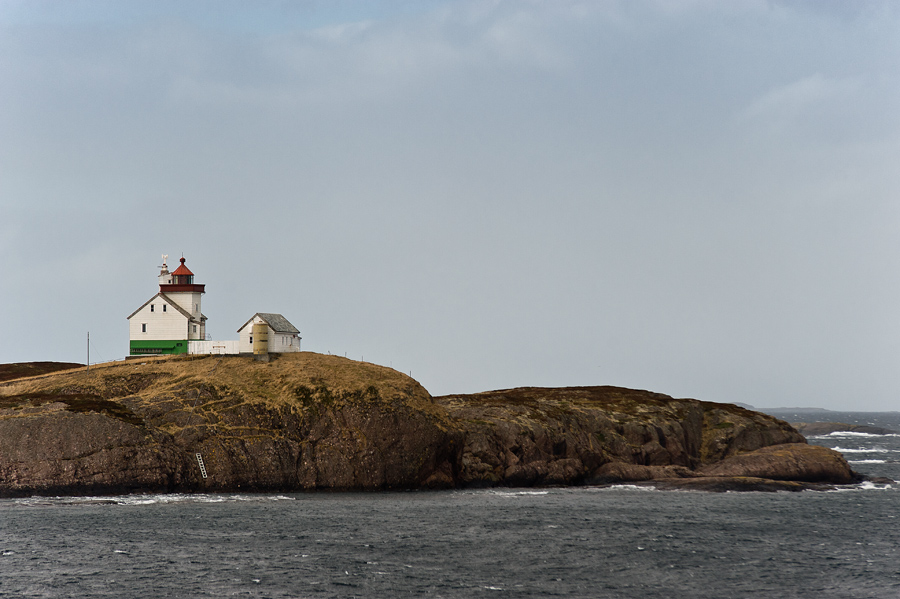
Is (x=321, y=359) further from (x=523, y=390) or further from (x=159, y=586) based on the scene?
(x=159, y=586)

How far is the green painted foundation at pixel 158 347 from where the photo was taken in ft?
309

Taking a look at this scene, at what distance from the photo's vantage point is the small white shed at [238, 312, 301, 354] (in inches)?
3585

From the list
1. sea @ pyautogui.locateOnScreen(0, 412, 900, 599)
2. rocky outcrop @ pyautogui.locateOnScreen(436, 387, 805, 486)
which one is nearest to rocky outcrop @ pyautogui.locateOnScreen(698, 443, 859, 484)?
rocky outcrop @ pyautogui.locateOnScreen(436, 387, 805, 486)

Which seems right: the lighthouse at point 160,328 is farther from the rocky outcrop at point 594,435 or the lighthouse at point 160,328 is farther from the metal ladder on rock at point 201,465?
the rocky outcrop at point 594,435

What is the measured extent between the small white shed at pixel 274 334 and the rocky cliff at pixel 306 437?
10.8 feet

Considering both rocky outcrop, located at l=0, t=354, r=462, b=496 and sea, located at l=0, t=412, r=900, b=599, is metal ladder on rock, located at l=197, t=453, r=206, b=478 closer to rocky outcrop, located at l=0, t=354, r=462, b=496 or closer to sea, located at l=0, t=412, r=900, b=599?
rocky outcrop, located at l=0, t=354, r=462, b=496

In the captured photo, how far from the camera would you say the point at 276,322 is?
309 ft

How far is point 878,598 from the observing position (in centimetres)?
4256

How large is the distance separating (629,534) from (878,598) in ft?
58.6

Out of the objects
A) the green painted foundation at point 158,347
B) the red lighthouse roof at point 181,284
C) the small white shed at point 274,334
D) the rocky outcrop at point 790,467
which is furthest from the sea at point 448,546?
the red lighthouse roof at point 181,284

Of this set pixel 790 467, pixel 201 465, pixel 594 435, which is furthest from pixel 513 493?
pixel 790 467

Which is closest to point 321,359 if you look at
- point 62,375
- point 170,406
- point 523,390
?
point 170,406

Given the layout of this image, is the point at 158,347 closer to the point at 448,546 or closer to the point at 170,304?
the point at 170,304

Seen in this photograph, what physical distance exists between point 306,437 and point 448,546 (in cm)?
2686
